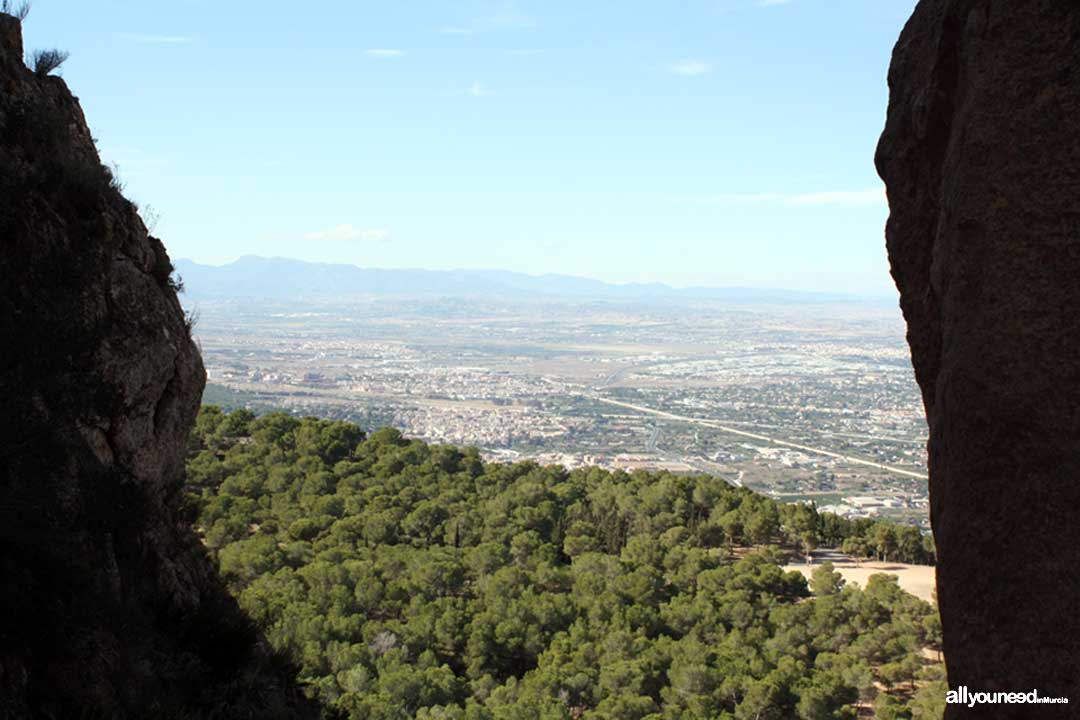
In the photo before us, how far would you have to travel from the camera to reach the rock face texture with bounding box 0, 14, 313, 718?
16.3 ft

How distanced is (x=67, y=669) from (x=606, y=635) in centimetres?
1473

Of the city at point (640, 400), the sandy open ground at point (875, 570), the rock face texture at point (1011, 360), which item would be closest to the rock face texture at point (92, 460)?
the rock face texture at point (1011, 360)

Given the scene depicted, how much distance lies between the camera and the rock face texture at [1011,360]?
3.54m

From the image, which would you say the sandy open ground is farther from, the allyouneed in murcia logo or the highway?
the highway

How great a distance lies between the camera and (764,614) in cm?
2105

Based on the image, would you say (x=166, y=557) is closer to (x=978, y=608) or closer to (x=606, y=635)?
(x=978, y=608)

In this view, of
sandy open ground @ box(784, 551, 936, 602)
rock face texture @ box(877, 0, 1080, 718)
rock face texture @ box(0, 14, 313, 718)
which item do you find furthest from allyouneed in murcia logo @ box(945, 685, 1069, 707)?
sandy open ground @ box(784, 551, 936, 602)

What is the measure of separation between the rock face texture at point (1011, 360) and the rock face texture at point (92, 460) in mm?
4623

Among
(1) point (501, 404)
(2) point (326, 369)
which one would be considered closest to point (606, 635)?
(1) point (501, 404)

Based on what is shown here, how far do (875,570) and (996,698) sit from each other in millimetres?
25930

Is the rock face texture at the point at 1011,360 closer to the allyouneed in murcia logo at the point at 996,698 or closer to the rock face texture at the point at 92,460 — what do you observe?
the allyouneed in murcia logo at the point at 996,698

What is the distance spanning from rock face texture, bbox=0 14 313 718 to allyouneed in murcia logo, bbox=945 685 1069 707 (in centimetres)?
449

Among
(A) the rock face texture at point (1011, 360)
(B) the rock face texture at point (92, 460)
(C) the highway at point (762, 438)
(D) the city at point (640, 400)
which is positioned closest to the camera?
(A) the rock face texture at point (1011, 360)

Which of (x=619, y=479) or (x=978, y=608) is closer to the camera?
(x=978, y=608)
